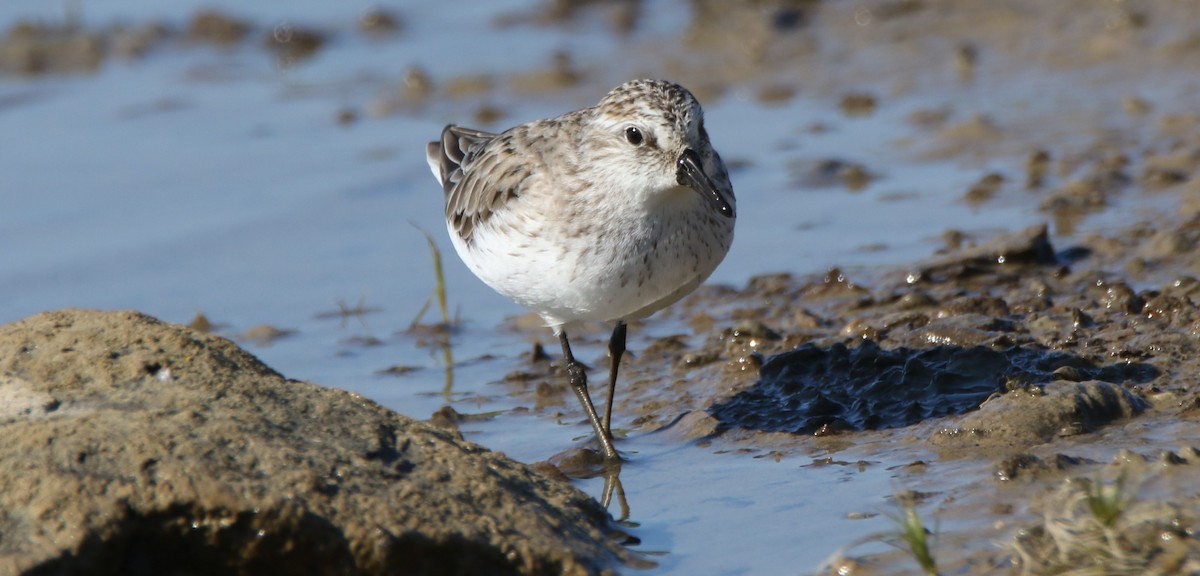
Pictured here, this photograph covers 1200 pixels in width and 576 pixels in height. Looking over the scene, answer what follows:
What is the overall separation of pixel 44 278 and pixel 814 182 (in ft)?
15.9

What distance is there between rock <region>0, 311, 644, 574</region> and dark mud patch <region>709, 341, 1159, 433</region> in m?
1.46

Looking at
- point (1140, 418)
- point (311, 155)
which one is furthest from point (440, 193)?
point (1140, 418)

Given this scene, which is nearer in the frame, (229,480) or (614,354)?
(229,480)

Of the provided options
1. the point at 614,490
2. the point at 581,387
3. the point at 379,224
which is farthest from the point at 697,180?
the point at 379,224

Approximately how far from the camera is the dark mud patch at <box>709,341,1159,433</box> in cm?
609

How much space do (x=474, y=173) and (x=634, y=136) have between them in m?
1.39

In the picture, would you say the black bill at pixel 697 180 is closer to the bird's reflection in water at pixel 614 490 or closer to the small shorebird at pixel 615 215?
the small shorebird at pixel 615 215

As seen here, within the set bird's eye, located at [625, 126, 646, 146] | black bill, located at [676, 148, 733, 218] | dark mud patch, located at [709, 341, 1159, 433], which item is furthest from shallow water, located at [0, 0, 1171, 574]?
bird's eye, located at [625, 126, 646, 146]

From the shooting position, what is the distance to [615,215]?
19.2 ft

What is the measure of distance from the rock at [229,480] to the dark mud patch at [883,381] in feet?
4.80

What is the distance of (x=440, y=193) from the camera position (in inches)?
405

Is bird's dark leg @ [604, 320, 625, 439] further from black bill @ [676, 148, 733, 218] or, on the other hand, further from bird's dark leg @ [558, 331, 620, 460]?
black bill @ [676, 148, 733, 218]

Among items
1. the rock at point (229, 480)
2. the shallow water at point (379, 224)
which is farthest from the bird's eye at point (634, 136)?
the rock at point (229, 480)

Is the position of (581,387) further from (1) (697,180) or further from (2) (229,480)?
(2) (229,480)
